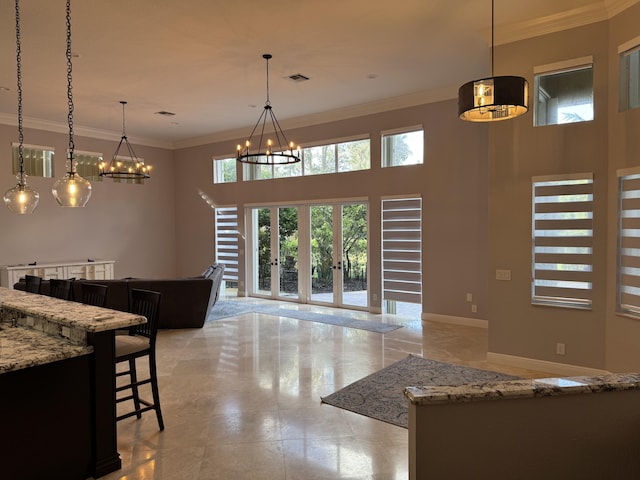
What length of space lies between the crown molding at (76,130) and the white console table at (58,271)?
2718 mm

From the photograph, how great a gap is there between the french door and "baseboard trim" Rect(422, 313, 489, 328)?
4.15 ft

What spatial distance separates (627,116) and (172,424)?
499cm

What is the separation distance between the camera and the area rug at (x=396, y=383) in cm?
375

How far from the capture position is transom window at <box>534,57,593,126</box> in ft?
14.6

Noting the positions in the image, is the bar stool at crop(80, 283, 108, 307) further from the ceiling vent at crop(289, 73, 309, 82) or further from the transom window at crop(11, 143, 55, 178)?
the transom window at crop(11, 143, 55, 178)

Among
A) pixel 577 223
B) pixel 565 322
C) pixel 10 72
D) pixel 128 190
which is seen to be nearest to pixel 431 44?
pixel 577 223

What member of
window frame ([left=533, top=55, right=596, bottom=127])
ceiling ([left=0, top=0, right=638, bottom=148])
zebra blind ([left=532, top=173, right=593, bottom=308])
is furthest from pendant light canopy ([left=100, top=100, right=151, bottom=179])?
zebra blind ([left=532, top=173, right=593, bottom=308])

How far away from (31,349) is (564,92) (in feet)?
17.5

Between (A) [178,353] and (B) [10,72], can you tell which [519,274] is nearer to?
(A) [178,353]

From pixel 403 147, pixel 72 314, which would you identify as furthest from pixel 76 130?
pixel 72 314

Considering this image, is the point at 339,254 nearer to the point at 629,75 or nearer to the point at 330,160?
the point at 330,160

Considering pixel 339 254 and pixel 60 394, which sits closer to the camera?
pixel 60 394

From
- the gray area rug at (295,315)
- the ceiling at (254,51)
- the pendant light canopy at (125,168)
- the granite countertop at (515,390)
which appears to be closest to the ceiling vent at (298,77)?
the ceiling at (254,51)

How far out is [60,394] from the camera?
259cm
